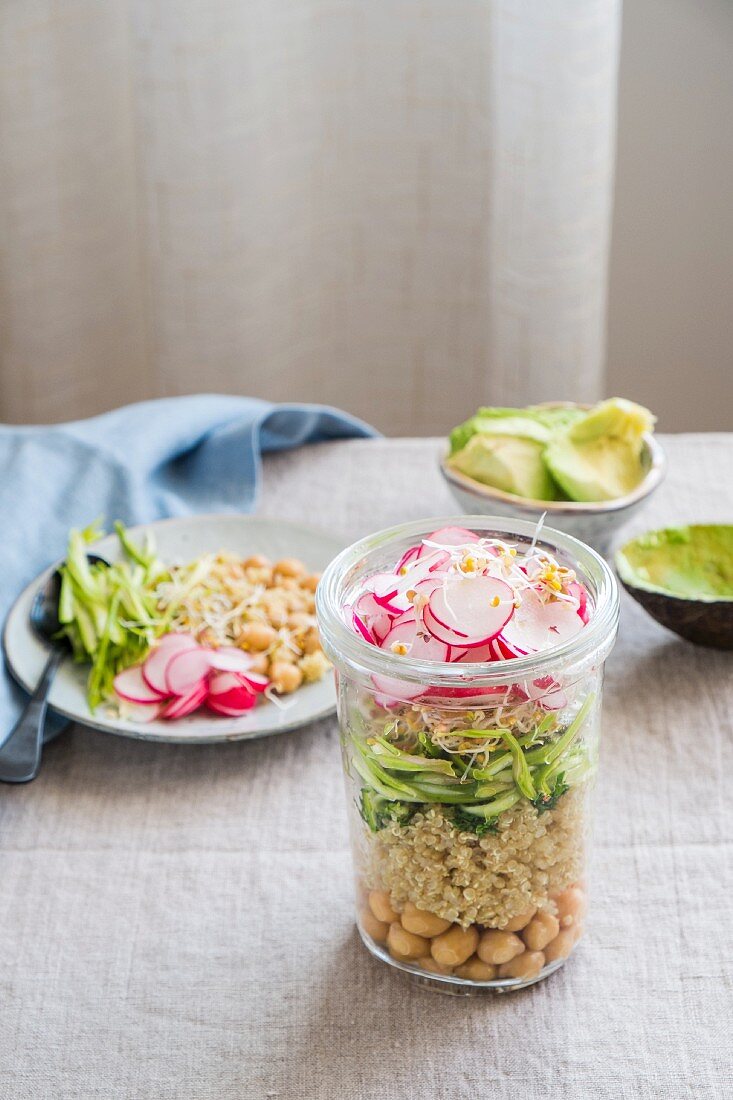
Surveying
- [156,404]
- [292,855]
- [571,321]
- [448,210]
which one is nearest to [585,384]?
[571,321]

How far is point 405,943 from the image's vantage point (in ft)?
2.30

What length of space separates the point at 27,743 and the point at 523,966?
0.40 meters

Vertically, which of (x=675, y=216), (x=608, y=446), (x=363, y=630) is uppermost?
(x=363, y=630)

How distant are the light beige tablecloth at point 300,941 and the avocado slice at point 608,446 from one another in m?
0.18

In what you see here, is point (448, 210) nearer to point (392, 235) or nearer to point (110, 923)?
point (392, 235)

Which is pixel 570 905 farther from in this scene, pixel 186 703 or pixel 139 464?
pixel 139 464

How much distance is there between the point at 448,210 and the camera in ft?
6.89

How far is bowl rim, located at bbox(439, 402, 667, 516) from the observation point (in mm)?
1056

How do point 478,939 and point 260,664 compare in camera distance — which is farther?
point 260,664

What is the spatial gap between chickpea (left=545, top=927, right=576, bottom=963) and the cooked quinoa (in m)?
0.04

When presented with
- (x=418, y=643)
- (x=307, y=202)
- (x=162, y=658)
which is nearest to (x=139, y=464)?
(x=162, y=658)

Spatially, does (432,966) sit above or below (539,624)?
below

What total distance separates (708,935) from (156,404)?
0.88m

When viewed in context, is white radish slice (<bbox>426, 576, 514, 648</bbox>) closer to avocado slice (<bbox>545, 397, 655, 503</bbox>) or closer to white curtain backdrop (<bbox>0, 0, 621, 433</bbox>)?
avocado slice (<bbox>545, 397, 655, 503</bbox>)
